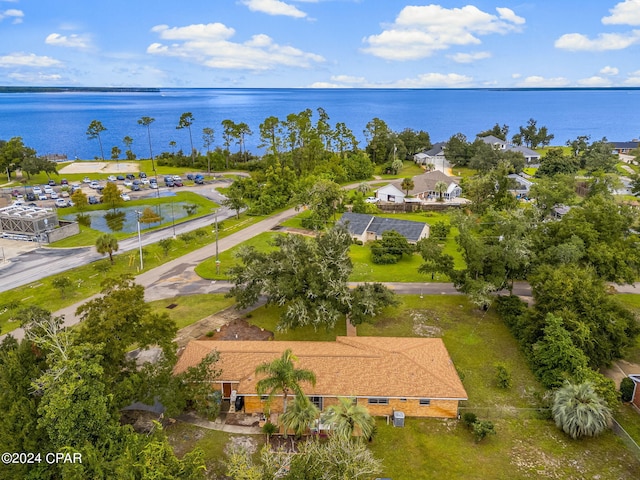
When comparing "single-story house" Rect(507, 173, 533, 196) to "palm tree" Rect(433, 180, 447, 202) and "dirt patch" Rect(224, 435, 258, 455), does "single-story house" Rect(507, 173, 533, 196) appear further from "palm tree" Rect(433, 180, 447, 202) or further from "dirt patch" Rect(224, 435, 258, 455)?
"dirt patch" Rect(224, 435, 258, 455)

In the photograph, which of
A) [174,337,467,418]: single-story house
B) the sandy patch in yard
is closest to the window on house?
[174,337,467,418]: single-story house

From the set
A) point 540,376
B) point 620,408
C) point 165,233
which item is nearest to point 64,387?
point 540,376

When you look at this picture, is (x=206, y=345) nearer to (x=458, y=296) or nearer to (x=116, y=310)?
(x=116, y=310)

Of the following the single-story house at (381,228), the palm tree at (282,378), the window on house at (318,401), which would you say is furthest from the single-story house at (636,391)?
the single-story house at (381,228)

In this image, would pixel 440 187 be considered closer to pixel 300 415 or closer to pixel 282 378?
pixel 282 378

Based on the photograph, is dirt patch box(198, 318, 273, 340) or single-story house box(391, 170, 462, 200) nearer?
dirt patch box(198, 318, 273, 340)

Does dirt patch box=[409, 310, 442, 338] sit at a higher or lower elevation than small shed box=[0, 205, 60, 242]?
lower

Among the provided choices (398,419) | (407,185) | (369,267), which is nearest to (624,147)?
(407,185)
